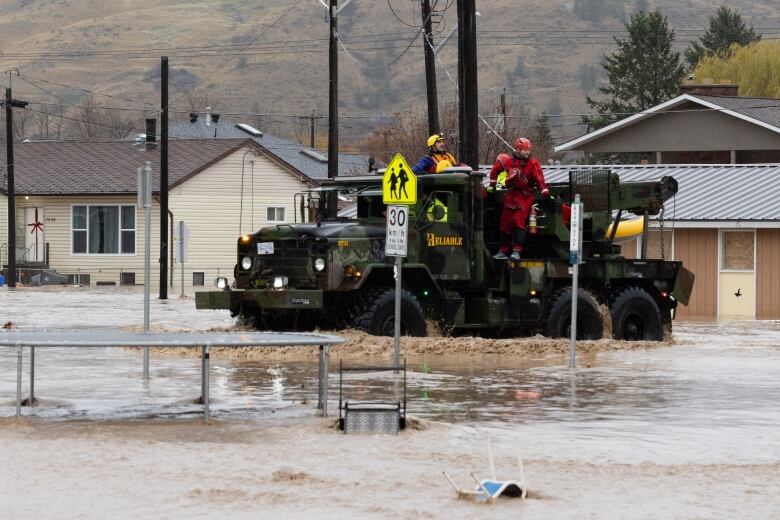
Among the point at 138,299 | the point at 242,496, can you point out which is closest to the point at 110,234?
the point at 138,299

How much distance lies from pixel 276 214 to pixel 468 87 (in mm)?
33681

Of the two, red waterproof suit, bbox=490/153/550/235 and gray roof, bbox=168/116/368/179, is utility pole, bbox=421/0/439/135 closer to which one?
red waterproof suit, bbox=490/153/550/235

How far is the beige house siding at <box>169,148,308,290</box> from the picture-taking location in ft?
204

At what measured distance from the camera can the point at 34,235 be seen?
2446 inches

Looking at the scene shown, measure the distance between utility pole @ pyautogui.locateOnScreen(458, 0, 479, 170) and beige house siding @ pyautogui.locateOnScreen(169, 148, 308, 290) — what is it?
103 feet

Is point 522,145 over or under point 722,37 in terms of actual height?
under

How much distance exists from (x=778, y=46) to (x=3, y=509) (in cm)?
8142

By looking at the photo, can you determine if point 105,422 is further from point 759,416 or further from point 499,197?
point 499,197

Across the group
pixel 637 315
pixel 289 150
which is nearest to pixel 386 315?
pixel 637 315

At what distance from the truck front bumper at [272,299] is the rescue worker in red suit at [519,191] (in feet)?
11.2

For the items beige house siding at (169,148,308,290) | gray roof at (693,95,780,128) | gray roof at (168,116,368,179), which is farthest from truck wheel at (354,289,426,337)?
gray roof at (168,116,368,179)

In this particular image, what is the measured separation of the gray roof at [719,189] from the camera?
40.4 m

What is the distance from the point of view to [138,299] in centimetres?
4569

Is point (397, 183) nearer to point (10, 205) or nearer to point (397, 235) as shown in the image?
point (397, 235)
